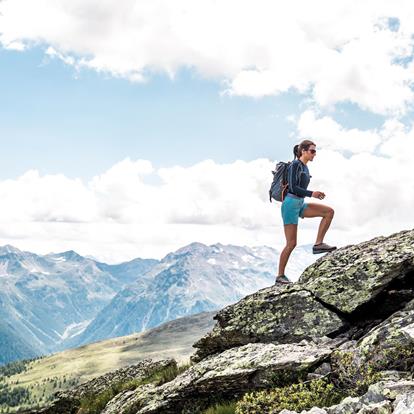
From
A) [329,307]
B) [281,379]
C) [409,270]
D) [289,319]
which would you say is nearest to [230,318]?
[289,319]

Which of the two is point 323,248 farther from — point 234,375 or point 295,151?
point 234,375

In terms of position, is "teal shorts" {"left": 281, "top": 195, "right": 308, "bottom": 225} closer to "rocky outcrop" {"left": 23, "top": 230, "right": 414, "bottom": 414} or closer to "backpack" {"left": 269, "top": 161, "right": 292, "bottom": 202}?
"backpack" {"left": 269, "top": 161, "right": 292, "bottom": 202}

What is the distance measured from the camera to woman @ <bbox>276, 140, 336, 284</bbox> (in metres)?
16.4

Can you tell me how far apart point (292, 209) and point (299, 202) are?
374 millimetres

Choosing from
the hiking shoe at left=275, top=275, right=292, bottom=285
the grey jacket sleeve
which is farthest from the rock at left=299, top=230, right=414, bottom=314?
the grey jacket sleeve

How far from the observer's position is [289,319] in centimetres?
1441

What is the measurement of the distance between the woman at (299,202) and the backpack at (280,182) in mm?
237

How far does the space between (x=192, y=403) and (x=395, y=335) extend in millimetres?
5782

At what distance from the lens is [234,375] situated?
11789mm

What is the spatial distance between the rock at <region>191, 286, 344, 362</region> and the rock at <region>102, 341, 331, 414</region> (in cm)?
95

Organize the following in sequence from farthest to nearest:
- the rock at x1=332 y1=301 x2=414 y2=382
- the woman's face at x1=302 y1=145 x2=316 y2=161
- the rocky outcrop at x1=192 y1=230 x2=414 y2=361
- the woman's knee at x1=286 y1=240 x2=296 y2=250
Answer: the woman's knee at x1=286 y1=240 x2=296 y2=250, the woman's face at x1=302 y1=145 x2=316 y2=161, the rocky outcrop at x1=192 y1=230 x2=414 y2=361, the rock at x1=332 y1=301 x2=414 y2=382

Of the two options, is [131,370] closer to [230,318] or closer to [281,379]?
[230,318]

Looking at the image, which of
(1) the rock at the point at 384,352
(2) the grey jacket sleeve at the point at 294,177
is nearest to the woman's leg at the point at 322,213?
(2) the grey jacket sleeve at the point at 294,177

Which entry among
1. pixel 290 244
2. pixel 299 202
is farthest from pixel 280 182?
pixel 290 244
